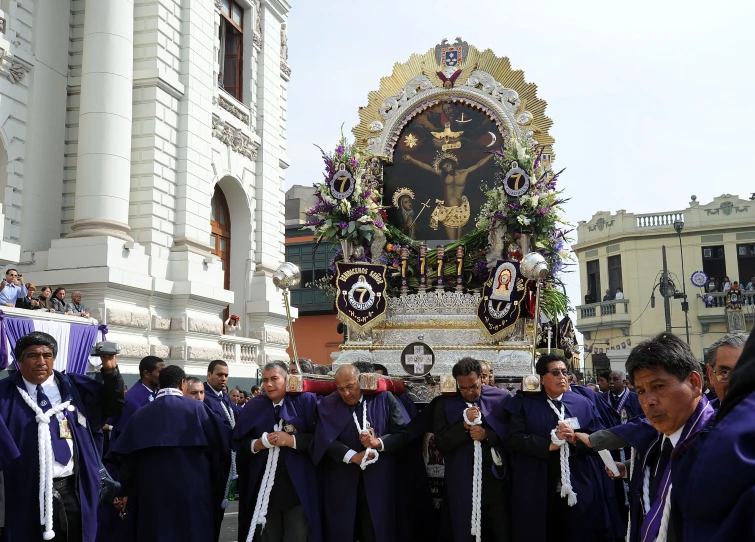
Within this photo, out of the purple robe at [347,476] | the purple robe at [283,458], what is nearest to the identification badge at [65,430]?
the purple robe at [283,458]

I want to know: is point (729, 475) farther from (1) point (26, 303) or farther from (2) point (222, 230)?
(2) point (222, 230)

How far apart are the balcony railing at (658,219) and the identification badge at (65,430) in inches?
1362

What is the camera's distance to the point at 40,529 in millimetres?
5500

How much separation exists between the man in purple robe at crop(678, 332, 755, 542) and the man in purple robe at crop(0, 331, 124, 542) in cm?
483

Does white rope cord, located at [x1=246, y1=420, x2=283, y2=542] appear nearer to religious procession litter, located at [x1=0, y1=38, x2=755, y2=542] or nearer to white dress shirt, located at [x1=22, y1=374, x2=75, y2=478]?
religious procession litter, located at [x1=0, y1=38, x2=755, y2=542]

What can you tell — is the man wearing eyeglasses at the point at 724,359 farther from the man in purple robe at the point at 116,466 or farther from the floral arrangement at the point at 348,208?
the floral arrangement at the point at 348,208

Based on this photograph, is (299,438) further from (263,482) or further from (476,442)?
(476,442)

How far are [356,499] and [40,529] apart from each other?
2.47 metres

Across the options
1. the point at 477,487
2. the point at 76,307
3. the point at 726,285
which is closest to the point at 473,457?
the point at 477,487

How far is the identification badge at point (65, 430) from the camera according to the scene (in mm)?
5750

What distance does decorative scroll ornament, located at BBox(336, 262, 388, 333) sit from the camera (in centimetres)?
993

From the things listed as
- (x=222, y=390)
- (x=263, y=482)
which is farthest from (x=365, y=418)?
(x=222, y=390)

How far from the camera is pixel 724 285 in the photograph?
34.5m

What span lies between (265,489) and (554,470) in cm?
241
